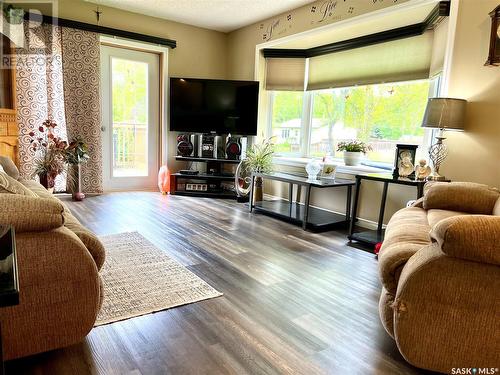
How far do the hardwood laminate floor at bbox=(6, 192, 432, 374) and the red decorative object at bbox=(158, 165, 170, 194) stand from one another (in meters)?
1.85

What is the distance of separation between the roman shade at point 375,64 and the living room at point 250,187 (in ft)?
0.07

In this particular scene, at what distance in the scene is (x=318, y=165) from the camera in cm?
397

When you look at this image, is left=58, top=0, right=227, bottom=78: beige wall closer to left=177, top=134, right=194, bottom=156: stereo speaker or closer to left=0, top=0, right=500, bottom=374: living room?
left=0, top=0, right=500, bottom=374: living room

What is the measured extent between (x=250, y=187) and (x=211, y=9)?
2.45m

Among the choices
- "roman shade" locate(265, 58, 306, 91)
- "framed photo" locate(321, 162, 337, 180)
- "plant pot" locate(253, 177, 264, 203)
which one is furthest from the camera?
"roman shade" locate(265, 58, 306, 91)

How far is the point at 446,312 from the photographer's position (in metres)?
1.41

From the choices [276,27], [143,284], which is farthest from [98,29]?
[143,284]

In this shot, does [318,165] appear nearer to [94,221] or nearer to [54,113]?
[94,221]

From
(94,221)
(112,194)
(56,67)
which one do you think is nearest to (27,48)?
(56,67)

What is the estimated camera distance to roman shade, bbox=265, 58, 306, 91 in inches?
200

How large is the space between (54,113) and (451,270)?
478 centimetres

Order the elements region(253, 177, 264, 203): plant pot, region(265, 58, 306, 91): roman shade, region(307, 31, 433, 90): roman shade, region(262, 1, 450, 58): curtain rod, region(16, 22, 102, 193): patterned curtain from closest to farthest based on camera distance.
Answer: region(262, 1, 450, 58): curtain rod < region(307, 31, 433, 90): roman shade < region(16, 22, 102, 193): patterned curtain < region(253, 177, 264, 203): plant pot < region(265, 58, 306, 91): roman shade

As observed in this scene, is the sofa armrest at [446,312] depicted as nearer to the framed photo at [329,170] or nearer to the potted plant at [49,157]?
the framed photo at [329,170]

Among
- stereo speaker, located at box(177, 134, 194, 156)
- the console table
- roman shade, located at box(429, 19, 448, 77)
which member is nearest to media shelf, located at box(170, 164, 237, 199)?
stereo speaker, located at box(177, 134, 194, 156)
